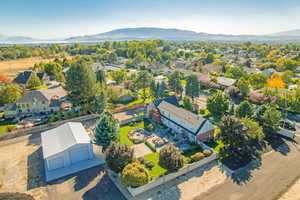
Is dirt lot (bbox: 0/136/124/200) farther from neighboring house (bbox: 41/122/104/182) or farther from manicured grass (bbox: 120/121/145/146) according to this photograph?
manicured grass (bbox: 120/121/145/146)

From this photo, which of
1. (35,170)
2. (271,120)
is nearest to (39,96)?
(35,170)

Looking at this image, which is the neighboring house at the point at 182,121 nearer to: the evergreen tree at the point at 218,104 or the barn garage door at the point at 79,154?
the evergreen tree at the point at 218,104

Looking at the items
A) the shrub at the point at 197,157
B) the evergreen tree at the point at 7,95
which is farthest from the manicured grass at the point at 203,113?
the evergreen tree at the point at 7,95

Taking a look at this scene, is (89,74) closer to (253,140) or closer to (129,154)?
(129,154)

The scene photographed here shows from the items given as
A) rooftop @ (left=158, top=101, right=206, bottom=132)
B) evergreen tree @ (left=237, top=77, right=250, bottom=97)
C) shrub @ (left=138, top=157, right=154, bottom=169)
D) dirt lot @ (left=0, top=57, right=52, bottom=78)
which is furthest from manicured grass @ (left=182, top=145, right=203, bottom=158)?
dirt lot @ (left=0, top=57, right=52, bottom=78)

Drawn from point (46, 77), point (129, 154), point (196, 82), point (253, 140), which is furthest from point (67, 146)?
point (46, 77)

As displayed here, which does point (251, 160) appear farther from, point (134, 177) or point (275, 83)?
point (275, 83)
